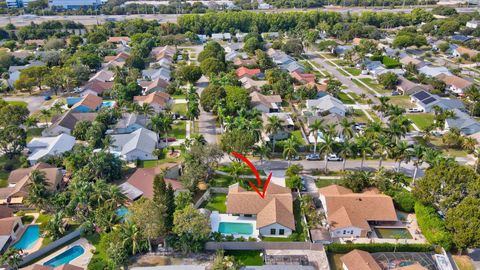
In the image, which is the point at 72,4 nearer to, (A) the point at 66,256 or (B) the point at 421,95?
(B) the point at 421,95

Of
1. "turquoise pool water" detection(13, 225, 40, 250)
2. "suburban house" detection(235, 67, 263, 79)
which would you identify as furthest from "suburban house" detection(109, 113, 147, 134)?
"suburban house" detection(235, 67, 263, 79)

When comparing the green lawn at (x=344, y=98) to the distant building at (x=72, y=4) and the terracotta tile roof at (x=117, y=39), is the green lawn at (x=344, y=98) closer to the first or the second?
the terracotta tile roof at (x=117, y=39)

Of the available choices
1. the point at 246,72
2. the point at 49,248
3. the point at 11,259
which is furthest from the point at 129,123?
the point at 246,72

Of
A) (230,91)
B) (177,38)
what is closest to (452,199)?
(230,91)

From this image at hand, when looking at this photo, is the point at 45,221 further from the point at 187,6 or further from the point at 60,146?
the point at 187,6

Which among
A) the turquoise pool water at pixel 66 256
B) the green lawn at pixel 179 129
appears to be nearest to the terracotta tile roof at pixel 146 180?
the turquoise pool water at pixel 66 256
